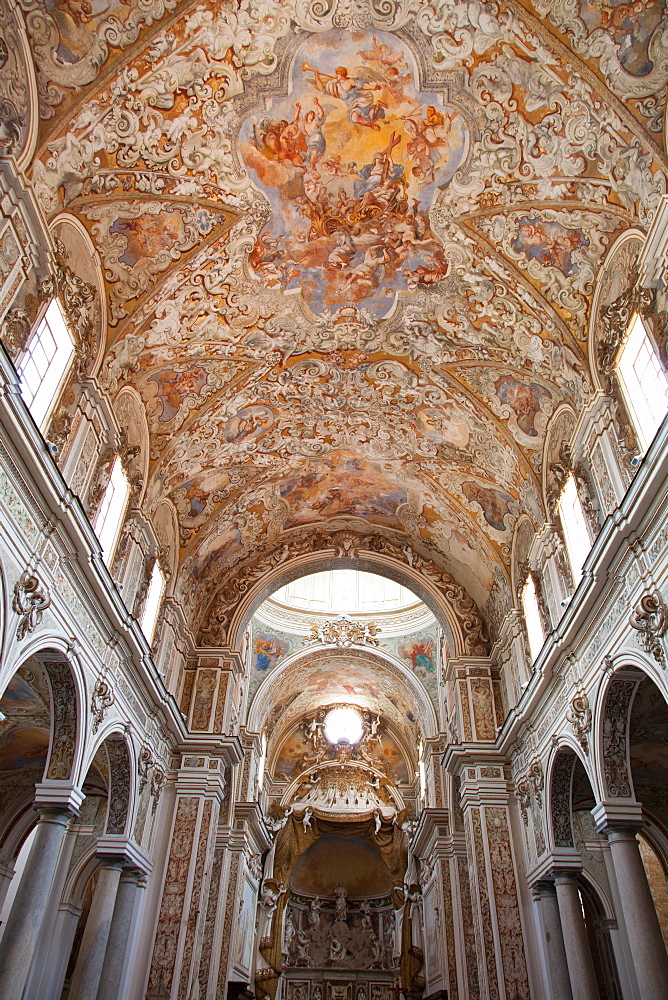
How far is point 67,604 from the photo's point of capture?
37.4 feet

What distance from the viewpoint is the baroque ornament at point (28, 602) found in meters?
9.65

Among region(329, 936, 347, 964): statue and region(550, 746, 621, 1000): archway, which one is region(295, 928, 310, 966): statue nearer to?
region(329, 936, 347, 964): statue

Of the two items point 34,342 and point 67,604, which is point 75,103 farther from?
point 67,604

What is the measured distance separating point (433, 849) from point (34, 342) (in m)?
18.8

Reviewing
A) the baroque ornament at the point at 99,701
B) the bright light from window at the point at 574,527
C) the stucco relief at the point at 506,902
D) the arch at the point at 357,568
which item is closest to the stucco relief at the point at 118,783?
the baroque ornament at the point at 99,701

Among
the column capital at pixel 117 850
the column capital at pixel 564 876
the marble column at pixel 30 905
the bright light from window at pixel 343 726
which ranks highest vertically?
the bright light from window at pixel 343 726

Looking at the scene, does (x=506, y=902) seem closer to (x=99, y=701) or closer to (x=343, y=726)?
(x=99, y=701)

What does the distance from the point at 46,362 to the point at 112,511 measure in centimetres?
391

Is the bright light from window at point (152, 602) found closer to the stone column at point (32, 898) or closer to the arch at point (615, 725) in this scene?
the stone column at point (32, 898)

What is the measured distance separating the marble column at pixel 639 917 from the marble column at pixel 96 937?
28.1 feet

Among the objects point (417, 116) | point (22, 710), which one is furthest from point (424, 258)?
point (22, 710)

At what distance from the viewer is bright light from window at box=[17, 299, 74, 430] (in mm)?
10602

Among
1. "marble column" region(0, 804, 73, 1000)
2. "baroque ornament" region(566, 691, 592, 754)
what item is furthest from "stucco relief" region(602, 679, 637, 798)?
"marble column" region(0, 804, 73, 1000)

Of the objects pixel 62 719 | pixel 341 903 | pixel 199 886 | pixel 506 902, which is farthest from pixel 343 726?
pixel 62 719
